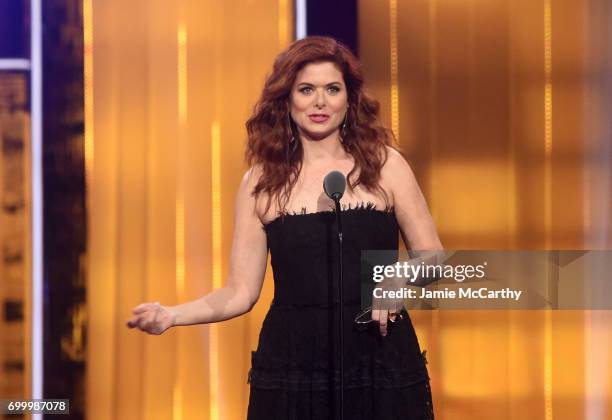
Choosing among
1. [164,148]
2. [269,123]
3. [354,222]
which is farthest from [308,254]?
[164,148]

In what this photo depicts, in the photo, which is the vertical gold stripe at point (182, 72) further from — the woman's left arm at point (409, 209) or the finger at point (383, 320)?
the finger at point (383, 320)

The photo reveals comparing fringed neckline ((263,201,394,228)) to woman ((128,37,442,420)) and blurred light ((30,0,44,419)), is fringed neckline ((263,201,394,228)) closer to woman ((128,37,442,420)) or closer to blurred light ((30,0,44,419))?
woman ((128,37,442,420))

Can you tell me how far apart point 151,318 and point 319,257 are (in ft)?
1.40

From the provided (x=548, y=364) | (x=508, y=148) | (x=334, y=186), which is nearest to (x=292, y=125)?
(x=334, y=186)

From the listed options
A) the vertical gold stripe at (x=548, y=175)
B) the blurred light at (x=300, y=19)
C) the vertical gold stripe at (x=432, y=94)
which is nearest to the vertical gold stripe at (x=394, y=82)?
the vertical gold stripe at (x=432, y=94)

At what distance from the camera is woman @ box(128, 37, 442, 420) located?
2.34 metres

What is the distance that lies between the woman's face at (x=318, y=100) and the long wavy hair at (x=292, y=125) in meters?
0.02

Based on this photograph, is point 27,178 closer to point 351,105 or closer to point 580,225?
point 351,105

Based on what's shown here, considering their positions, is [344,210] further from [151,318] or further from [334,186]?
[151,318]

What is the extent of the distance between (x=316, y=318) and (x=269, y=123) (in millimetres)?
511

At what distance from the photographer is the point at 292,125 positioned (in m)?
2.51

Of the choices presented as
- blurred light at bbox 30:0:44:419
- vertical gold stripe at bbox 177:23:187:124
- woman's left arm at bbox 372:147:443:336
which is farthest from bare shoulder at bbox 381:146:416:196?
blurred light at bbox 30:0:44:419

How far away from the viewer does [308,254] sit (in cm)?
238

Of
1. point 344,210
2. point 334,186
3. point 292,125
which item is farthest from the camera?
point 292,125
